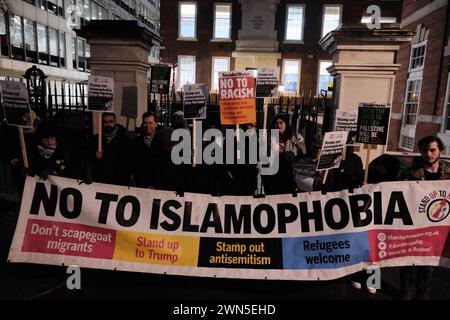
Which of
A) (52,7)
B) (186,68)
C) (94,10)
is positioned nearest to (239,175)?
(186,68)

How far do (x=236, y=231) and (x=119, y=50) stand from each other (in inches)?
153

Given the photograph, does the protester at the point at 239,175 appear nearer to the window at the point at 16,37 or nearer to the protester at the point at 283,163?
the protester at the point at 283,163

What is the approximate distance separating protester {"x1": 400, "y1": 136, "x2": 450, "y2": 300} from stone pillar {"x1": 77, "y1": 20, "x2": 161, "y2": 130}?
4.56 metres

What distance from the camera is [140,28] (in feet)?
18.2

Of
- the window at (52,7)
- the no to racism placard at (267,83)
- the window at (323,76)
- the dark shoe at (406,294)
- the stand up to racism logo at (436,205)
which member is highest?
the window at (52,7)

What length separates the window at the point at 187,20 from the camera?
23.1 metres

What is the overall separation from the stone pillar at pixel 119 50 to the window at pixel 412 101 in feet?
41.1

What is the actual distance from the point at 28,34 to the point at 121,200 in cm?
2571

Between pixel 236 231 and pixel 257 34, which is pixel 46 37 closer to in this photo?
pixel 257 34
